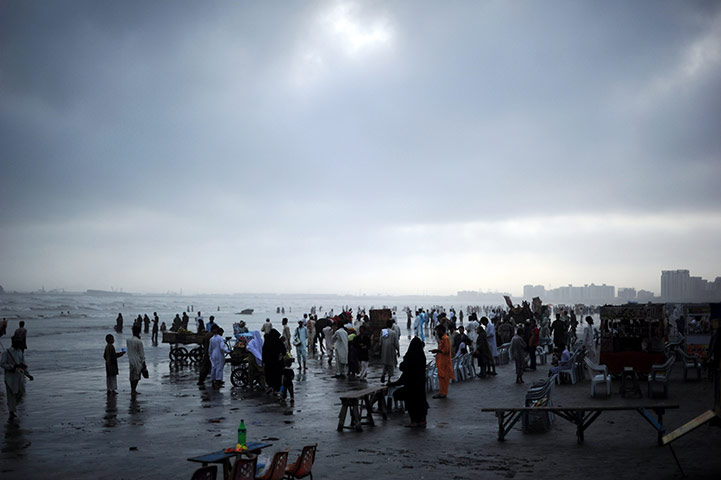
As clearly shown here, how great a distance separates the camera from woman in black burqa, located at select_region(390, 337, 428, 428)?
36.6ft

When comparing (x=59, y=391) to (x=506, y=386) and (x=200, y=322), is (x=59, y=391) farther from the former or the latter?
(x=506, y=386)

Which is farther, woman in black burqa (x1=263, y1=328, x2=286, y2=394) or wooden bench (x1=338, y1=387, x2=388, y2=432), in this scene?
woman in black burqa (x1=263, y1=328, x2=286, y2=394)

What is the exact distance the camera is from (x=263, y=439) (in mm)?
9930

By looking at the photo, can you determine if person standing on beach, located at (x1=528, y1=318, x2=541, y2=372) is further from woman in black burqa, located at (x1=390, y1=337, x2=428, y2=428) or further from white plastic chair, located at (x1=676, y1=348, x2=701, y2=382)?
woman in black burqa, located at (x1=390, y1=337, x2=428, y2=428)

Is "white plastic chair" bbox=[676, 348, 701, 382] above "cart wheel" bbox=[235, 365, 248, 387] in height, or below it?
above

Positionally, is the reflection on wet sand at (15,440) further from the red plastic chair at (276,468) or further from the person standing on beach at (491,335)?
the person standing on beach at (491,335)

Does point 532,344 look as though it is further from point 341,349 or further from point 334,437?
point 334,437

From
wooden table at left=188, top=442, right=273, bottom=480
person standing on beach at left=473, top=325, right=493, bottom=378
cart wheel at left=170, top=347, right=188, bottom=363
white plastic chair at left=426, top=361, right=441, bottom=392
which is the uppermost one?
wooden table at left=188, top=442, right=273, bottom=480

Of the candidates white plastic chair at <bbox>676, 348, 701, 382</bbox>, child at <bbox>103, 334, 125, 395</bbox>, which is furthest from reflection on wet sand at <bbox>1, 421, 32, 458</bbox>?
white plastic chair at <bbox>676, 348, 701, 382</bbox>

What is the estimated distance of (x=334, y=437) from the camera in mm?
10227

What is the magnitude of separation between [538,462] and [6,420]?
1101 centimetres

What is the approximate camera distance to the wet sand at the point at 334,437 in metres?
7.89

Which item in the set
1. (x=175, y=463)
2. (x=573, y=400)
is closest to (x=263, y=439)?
(x=175, y=463)

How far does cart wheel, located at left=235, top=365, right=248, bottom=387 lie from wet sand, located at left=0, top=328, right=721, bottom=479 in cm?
79
